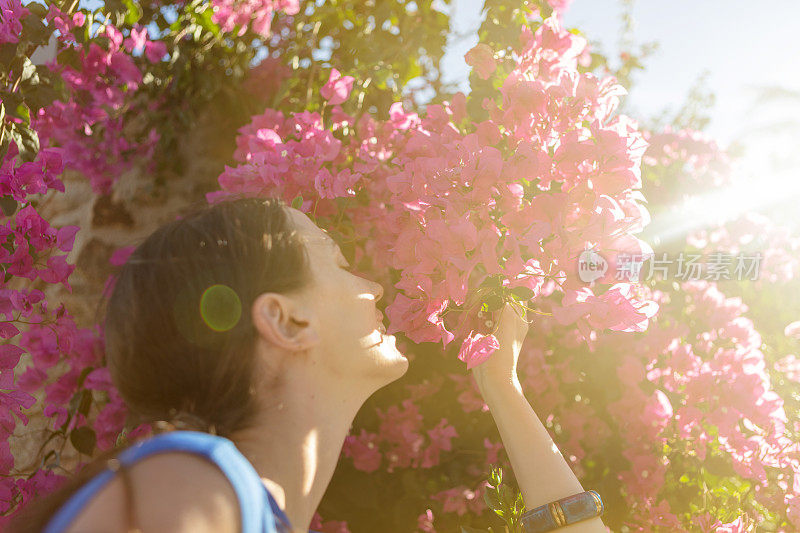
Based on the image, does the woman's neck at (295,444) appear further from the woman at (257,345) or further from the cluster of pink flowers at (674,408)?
→ the cluster of pink flowers at (674,408)

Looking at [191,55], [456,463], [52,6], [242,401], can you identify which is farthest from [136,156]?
[242,401]

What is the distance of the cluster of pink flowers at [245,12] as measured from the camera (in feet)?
9.70

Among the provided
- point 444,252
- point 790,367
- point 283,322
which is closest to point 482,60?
point 444,252

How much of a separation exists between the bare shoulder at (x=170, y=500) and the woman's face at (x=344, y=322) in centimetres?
46

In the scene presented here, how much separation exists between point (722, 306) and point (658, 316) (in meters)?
0.25

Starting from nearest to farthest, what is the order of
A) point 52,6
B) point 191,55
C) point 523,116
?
point 523,116 → point 52,6 → point 191,55

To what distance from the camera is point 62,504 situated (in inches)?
37.1

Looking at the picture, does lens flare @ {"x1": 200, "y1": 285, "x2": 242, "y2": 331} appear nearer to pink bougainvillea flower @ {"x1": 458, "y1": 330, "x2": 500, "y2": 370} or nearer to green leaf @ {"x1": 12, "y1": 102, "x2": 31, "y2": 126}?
pink bougainvillea flower @ {"x1": 458, "y1": 330, "x2": 500, "y2": 370}

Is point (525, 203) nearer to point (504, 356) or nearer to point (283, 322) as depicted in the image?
point (504, 356)

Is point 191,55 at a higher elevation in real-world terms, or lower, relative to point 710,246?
higher

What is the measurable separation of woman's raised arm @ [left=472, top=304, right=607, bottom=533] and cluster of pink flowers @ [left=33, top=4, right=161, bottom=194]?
1.74 metres

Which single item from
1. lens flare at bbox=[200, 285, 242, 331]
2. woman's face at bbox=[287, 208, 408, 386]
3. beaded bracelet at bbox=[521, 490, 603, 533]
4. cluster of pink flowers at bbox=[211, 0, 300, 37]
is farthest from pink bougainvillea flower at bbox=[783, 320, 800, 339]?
cluster of pink flowers at bbox=[211, 0, 300, 37]

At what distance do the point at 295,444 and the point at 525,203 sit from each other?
79 cm

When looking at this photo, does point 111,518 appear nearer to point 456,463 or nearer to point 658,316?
point 456,463
